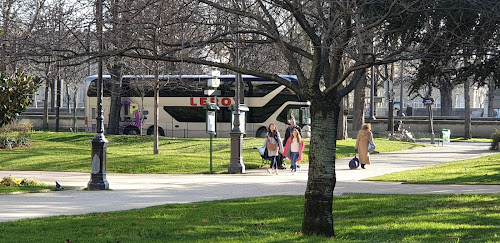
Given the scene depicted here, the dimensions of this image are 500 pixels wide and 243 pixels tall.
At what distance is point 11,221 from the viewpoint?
1163 cm

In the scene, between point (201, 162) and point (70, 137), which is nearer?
point (201, 162)

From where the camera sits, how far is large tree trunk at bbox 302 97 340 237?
31.3 ft

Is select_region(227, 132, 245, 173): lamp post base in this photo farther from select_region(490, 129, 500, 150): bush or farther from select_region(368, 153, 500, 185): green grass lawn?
select_region(490, 129, 500, 150): bush

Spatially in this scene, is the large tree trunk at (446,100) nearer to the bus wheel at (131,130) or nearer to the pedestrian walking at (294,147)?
the bus wheel at (131,130)

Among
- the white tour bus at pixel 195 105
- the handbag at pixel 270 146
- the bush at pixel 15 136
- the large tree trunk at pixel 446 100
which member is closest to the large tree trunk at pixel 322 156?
the handbag at pixel 270 146

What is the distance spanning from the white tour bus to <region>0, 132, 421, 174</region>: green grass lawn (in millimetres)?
6063

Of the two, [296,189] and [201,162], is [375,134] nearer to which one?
[201,162]

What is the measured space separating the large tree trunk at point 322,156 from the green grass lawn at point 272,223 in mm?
453

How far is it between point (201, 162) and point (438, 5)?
1723cm

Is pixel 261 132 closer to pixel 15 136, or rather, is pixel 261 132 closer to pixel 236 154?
pixel 15 136

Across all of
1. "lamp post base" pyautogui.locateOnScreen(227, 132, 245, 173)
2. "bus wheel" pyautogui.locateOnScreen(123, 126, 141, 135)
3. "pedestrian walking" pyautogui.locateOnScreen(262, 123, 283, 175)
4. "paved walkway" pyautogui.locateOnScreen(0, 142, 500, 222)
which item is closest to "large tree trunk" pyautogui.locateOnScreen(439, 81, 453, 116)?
"bus wheel" pyautogui.locateOnScreen(123, 126, 141, 135)

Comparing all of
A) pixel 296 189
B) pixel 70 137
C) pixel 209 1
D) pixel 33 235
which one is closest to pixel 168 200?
pixel 296 189

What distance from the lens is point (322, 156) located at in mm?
9523

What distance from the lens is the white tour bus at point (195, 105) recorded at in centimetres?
4538
